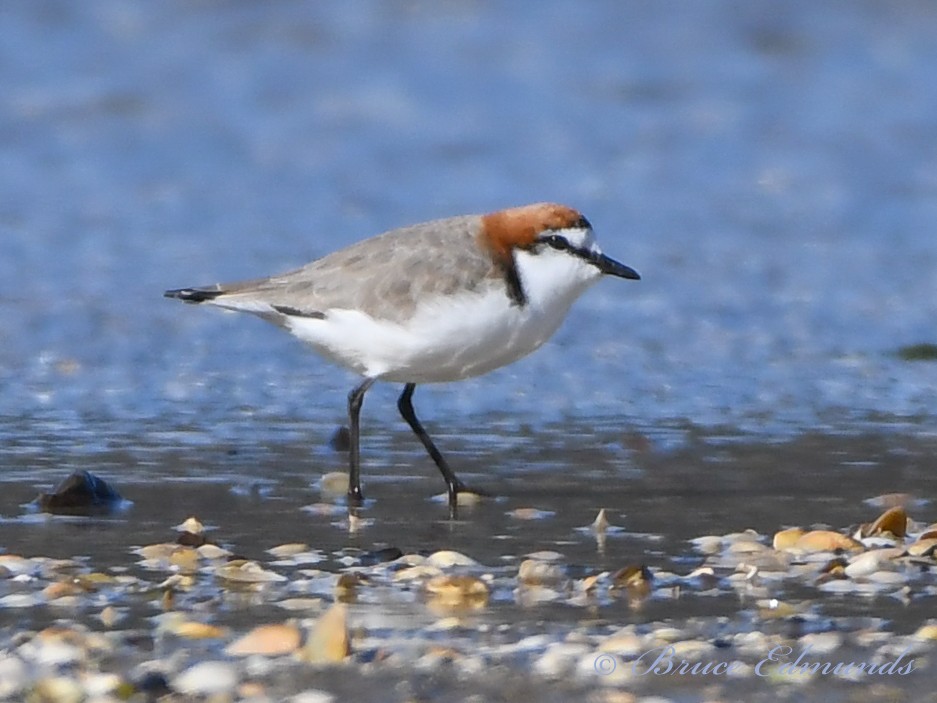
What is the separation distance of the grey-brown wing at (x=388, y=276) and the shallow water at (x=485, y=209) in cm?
65

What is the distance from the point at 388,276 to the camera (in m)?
6.29

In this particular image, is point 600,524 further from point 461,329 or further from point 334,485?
point 334,485

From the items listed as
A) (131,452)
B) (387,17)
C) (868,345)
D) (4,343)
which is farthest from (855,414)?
(387,17)

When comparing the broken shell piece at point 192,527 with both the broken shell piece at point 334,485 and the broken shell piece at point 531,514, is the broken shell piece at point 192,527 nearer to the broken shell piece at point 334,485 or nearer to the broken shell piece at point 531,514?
the broken shell piece at point 334,485

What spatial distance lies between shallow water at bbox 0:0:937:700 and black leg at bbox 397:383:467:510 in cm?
10

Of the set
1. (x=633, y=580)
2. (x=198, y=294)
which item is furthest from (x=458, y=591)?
(x=198, y=294)

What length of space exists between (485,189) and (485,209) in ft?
2.09

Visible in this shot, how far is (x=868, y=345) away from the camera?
8797mm

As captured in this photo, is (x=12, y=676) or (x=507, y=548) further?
(x=507, y=548)

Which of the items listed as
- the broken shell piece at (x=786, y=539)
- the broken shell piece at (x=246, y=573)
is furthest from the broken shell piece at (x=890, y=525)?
the broken shell piece at (x=246, y=573)

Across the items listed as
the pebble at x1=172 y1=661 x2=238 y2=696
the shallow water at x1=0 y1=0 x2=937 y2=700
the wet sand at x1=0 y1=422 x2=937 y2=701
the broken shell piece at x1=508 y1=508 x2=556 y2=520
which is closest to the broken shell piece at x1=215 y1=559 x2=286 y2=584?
the wet sand at x1=0 y1=422 x2=937 y2=701

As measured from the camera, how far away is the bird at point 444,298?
6086 mm

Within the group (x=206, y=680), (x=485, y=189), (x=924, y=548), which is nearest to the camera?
(x=206, y=680)

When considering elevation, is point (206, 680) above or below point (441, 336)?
below
